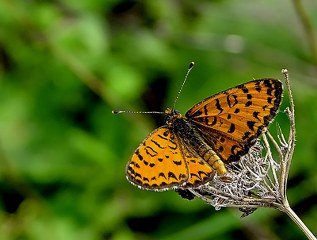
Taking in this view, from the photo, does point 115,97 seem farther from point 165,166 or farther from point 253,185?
point 253,185

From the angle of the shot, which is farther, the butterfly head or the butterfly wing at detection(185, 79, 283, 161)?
the butterfly head

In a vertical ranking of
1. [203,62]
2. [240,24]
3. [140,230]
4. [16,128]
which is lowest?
[140,230]

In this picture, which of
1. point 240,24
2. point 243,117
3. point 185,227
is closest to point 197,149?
point 243,117

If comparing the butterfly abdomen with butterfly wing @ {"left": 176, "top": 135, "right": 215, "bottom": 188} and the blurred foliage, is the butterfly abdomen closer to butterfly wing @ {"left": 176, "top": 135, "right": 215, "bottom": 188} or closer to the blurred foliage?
butterfly wing @ {"left": 176, "top": 135, "right": 215, "bottom": 188}

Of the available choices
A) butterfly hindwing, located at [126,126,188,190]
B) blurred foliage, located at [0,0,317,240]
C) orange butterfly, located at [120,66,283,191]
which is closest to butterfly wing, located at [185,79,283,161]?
orange butterfly, located at [120,66,283,191]

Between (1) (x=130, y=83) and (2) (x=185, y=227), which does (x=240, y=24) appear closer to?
(1) (x=130, y=83)

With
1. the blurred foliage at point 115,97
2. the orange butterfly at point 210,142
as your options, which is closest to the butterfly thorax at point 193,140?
the orange butterfly at point 210,142

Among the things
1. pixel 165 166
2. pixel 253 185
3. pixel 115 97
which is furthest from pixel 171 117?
pixel 115 97
